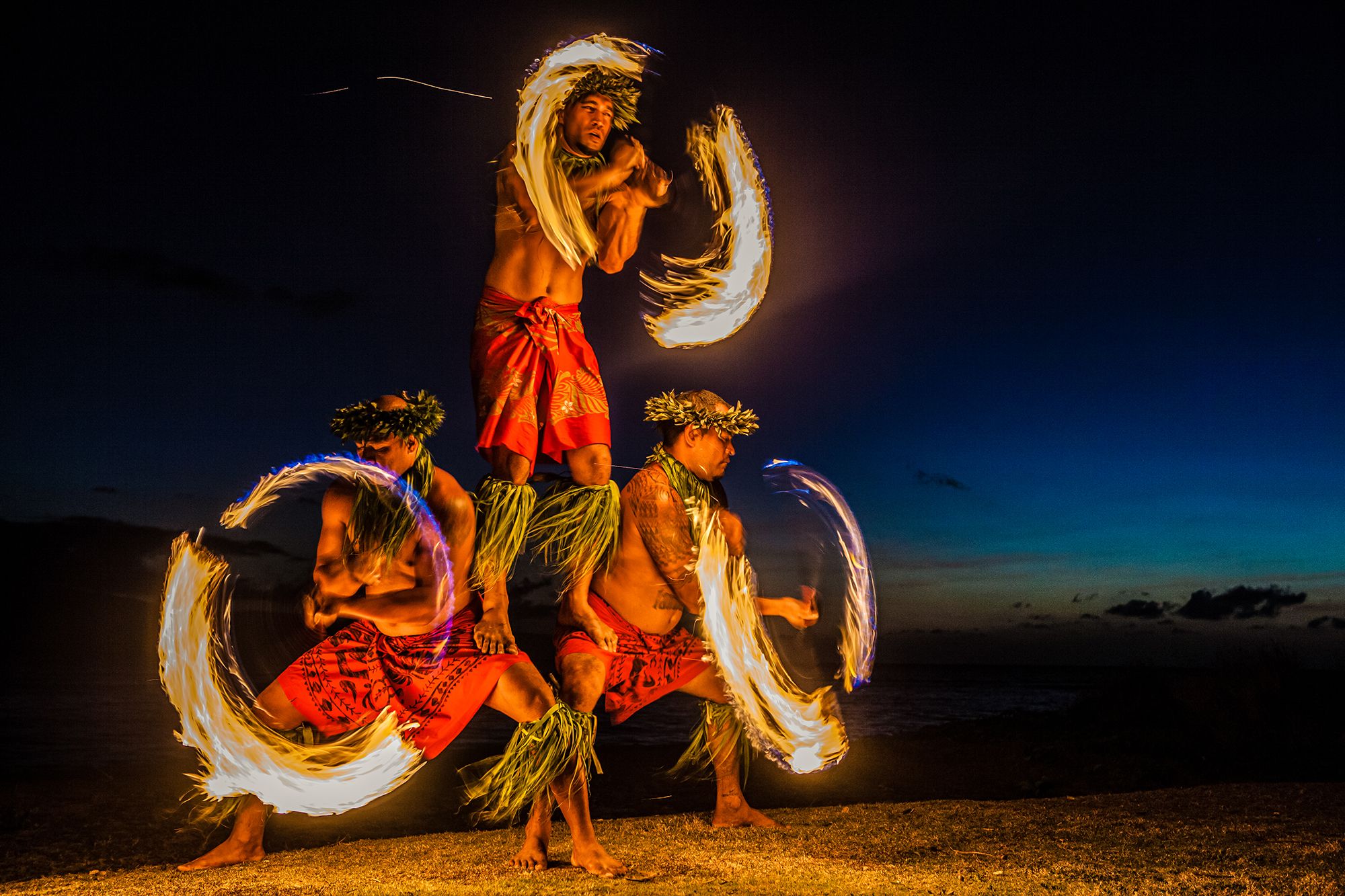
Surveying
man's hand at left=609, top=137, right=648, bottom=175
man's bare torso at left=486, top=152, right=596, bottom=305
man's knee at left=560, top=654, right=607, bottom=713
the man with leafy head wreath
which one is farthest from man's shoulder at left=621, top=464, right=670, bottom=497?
man's hand at left=609, top=137, right=648, bottom=175

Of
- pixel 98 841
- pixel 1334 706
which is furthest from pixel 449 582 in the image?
pixel 1334 706

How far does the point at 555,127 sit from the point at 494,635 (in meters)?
2.32

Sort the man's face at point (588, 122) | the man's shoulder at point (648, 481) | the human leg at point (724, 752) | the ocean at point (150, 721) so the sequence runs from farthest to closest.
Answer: the ocean at point (150, 721) < the human leg at point (724, 752) < the man's shoulder at point (648, 481) < the man's face at point (588, 122)

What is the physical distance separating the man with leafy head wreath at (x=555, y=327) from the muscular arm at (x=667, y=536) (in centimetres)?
16

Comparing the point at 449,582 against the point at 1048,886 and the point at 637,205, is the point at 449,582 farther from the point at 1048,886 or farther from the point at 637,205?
the point at 1048,886

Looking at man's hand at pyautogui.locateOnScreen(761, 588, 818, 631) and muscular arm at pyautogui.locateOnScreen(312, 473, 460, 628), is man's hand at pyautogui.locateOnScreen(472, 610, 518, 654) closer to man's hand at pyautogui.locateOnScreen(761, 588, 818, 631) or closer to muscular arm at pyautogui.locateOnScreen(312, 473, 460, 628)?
muscular arm at pyautogui.locateOnScreen(312, 473, 460, 628)

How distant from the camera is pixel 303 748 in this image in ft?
14.4

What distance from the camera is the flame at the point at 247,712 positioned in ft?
14.3

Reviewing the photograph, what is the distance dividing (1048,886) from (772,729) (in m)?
1.34

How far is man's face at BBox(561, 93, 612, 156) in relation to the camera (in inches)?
189

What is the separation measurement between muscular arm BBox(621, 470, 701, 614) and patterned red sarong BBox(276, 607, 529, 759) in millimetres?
917

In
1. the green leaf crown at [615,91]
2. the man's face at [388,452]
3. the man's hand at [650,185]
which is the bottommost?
the man's face at [388,452]

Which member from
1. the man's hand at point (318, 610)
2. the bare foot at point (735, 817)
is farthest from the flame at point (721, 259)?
the bare foot at point (735, 817)

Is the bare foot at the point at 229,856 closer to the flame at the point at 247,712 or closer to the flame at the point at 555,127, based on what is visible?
the flame at the point at 247,712
